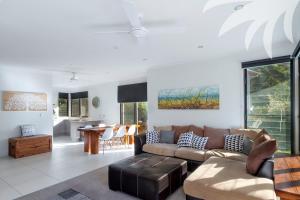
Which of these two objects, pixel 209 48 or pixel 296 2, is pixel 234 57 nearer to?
pixel 209 48

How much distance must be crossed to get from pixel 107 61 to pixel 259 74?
11.9 feet

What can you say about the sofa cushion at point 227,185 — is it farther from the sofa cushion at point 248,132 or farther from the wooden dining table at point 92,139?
the wooden dining table at point 92,139

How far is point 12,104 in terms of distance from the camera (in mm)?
5215

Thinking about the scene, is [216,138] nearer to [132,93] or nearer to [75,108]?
[132,93]

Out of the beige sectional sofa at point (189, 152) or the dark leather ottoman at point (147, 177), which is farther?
the beige sectional sofa at point (189, 152)

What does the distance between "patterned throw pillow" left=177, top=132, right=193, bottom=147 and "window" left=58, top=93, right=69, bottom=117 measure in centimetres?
743

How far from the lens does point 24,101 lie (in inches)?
215

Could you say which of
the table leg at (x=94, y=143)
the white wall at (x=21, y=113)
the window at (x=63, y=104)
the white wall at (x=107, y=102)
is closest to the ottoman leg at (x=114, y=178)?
the table leg at (x=94, y=143)

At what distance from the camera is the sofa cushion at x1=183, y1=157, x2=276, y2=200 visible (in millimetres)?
1986

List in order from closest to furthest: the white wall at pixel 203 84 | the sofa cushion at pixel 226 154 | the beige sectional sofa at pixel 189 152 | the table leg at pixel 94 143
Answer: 1. the sofa cushion at pixel 226 154
2. the beige sectional sofa at pixel 189 152
3. the white wall at pixel 203 84
4. the table leg at pixel 94 143

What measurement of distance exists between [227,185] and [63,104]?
9.30 m

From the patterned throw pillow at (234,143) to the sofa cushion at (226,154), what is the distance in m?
0.11

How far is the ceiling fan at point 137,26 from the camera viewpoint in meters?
1.77

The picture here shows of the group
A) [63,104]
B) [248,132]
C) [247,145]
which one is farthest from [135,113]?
[63,104]
